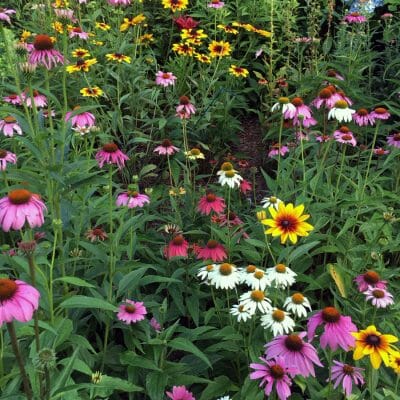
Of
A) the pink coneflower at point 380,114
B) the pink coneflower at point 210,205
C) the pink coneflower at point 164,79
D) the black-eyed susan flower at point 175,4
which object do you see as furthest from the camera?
the black-eyed susan flower at point 175,4

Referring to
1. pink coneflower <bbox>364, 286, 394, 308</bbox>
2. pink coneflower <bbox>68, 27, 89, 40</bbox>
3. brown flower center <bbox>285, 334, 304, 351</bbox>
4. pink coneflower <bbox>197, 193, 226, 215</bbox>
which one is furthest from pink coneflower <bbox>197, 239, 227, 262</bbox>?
pink coneflower <bbox>68, 27, 89, 40</bbox>

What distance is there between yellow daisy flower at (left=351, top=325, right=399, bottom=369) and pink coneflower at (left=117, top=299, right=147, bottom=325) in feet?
2.19

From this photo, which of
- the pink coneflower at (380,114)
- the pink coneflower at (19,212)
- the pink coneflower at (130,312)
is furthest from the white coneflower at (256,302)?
the pink coneflower at (380,114)

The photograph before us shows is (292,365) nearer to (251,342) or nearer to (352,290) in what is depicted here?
(251,342)

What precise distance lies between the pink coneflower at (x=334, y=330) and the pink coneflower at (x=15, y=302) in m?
0.72

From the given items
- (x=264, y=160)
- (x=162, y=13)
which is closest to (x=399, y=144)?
(x=264, y=160)

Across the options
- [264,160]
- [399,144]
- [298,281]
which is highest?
[399,144]

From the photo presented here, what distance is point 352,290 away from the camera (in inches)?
84.2

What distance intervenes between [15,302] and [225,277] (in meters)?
0.79

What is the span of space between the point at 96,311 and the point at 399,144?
5.16ft

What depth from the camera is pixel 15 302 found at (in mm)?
1092

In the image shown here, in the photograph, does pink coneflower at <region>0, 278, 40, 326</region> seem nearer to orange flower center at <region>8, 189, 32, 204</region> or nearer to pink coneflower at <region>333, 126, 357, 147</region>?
orange flower center at <region>8, 189, 32, 204</region>

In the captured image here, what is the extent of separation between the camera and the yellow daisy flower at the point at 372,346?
1375 millimetres

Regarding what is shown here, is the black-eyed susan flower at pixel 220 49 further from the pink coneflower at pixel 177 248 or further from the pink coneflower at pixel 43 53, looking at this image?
the pink coneflower at pixel 43 53
